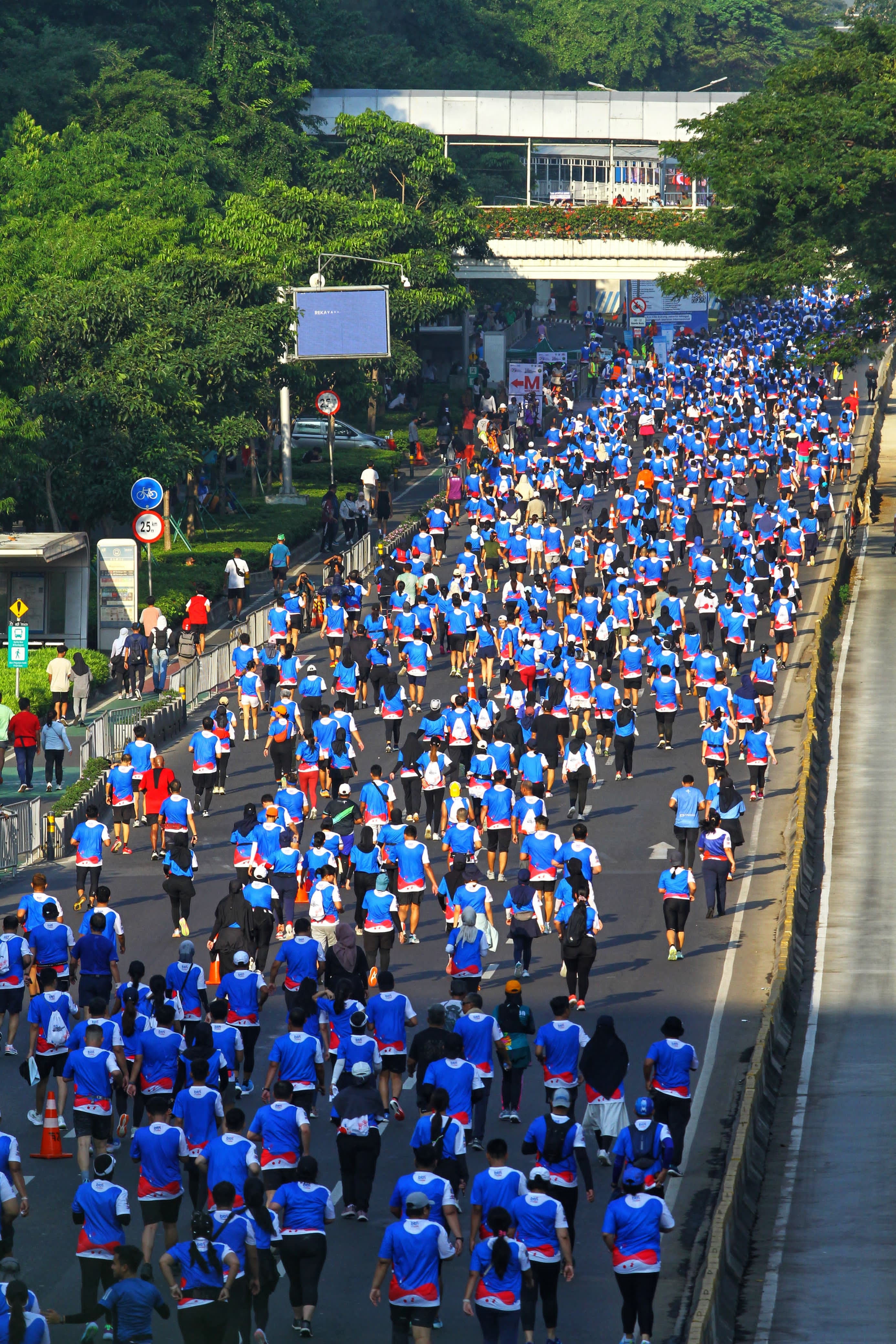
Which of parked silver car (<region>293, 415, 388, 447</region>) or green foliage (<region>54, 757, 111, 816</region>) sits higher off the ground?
parked silver car (<region>293, 415, 388, 447</region>)

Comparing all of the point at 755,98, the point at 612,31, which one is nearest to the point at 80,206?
the point at 755,98

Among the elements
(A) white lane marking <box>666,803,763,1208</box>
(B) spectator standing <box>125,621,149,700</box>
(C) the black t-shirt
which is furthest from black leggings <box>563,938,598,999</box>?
(B) spectator standing <box>125,621,149,700</box>

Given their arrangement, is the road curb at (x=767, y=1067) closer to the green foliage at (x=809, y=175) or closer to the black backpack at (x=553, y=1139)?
the black backpack at (x=553, y=1139)

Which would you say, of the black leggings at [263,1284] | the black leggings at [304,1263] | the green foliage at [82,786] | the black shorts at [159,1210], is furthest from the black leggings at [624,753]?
the black leggings at [263,1284]

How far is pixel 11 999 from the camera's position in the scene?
17016mm

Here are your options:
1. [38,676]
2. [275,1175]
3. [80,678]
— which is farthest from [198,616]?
[275,1175]

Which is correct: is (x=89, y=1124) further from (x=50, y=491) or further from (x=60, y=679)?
(x=50, y=491)

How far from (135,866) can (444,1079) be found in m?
10.7

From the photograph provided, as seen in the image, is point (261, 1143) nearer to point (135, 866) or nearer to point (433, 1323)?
point (433, 1323)

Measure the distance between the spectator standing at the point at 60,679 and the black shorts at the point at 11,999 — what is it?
1221cm

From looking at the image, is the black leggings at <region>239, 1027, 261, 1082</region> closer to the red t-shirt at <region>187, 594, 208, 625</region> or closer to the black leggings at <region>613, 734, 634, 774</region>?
the black leggings at <region>613, 734, 634, 774</region>

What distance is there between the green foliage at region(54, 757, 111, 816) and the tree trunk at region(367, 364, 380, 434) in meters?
35.3

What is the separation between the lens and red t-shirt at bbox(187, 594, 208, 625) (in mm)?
32938

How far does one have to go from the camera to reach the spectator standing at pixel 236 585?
119ft
